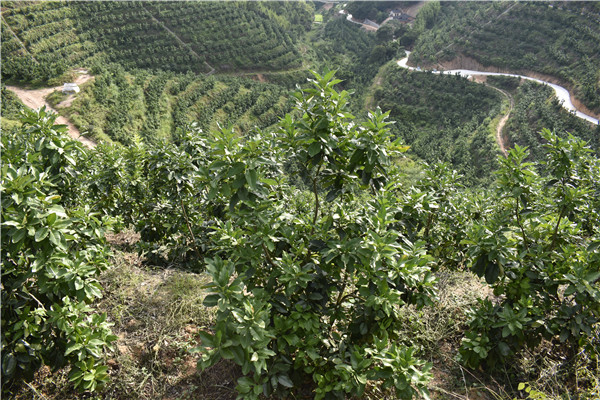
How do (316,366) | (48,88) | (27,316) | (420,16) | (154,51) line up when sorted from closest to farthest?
(27,316)
(316,366)
(48,88)
(154,51)
(420,16)

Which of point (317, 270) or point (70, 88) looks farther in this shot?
point (70, 88)

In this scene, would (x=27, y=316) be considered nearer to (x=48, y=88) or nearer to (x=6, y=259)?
(x=6, y=259)

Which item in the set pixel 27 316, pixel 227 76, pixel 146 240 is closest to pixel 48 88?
pixel 227 76

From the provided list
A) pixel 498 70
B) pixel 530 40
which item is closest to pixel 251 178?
pixel 498 70

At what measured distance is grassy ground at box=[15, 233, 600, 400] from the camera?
3.01 meters

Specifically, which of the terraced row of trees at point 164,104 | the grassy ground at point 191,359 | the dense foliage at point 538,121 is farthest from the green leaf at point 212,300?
the dense foliage at point 538,121

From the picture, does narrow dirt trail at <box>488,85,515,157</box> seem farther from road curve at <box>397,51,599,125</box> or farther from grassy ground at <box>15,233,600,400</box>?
grassy ground at <box>15,233,600,400</box>

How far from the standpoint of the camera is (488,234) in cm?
319

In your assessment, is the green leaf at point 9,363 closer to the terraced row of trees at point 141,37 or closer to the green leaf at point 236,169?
the green leaf at point 236,169

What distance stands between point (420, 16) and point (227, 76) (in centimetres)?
4105

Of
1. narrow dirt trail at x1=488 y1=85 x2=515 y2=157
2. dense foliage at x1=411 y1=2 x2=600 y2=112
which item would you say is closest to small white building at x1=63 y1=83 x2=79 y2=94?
narrow dirt trail at x1=488 y1=85 x2=515 y2=157

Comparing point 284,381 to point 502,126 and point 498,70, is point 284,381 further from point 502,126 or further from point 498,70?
point 498,70

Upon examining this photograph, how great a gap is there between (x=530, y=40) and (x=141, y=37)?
5165 cm

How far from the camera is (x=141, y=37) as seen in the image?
47000 millimetres
